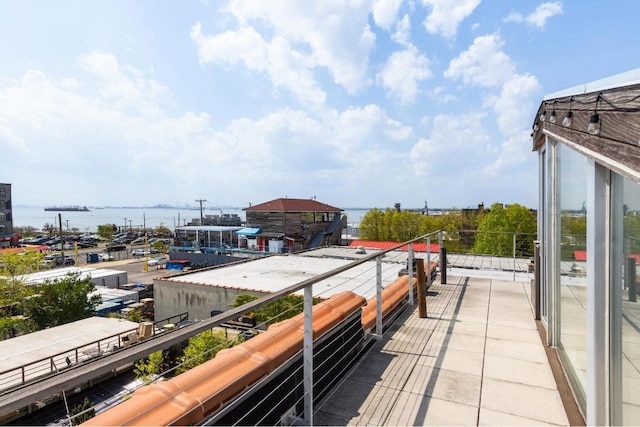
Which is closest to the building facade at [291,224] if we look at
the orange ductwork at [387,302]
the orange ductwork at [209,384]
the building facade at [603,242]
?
the orange ductwork at [387,302]

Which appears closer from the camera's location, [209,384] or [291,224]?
[209,384]

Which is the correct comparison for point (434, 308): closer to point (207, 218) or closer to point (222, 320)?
point (222, 320)

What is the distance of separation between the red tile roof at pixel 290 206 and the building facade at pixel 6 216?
34.8 metres

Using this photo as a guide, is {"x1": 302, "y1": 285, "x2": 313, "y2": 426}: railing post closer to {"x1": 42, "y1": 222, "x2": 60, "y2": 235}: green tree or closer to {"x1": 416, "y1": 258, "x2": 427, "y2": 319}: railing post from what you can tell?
{"x1": 416, "y1": 258, "x2": 427, "y2": 319}: railing post

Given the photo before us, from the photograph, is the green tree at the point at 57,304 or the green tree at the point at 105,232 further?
the green tree at the point at 105,232

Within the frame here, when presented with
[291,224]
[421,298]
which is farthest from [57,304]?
[291,224]

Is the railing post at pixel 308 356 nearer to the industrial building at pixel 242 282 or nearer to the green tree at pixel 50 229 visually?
the industrial building at pixel 242 282

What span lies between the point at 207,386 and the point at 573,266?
102 inches

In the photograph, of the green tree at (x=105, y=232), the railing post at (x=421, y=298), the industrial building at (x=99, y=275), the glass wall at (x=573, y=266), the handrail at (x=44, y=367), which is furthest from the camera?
the green tree at (x=105, y=232)

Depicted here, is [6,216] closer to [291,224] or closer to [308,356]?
[291,224]

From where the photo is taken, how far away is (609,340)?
70.2 inches

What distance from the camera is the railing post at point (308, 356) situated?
6.59 feet

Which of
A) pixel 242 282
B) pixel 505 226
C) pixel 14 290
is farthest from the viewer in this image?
pixel 505 226

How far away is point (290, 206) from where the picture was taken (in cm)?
3209
